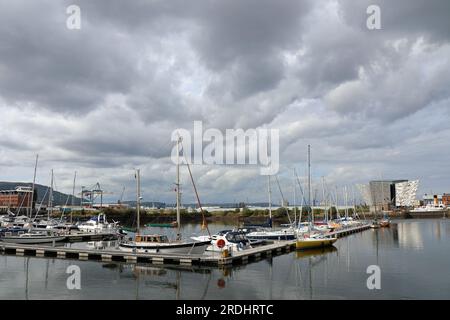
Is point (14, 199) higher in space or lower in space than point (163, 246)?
higher

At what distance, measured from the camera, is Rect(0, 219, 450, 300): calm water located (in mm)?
27516

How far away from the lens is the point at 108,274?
1385 inches

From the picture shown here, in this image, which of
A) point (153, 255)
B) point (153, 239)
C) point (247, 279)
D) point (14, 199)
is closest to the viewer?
point (247, 279)

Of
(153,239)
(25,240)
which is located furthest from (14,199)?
(153,239)

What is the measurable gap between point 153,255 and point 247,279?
1174 cm

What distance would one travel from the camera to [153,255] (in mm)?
39469

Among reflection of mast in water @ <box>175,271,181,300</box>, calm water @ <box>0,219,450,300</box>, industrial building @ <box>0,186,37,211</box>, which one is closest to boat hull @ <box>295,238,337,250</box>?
calm water @ <box>0,219,450,300</box>

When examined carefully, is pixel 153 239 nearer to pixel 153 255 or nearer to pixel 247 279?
pixel 153 255

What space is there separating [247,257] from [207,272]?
6.54 m

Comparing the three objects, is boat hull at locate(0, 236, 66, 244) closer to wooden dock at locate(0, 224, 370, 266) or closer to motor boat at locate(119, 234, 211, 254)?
wooden dock at locate(0, 224, 370, 266)

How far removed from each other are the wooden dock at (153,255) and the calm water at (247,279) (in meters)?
1.16
